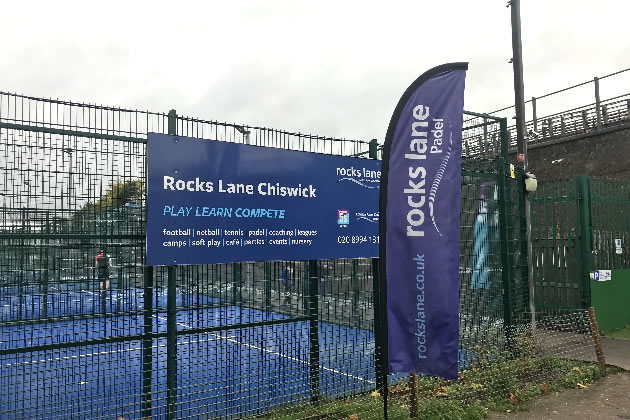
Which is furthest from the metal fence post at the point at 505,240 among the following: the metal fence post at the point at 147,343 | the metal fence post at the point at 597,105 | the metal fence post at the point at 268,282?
the metal fence post at the point at 597,105

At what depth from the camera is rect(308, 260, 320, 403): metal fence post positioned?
6.01 meters

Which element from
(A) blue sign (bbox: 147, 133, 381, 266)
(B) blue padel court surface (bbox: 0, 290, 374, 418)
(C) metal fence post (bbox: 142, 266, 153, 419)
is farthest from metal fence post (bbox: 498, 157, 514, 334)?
(C) metal fence post (bbox: 142, 266, 153, 419)

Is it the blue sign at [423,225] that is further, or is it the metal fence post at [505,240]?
the metal fence post at [505,240]

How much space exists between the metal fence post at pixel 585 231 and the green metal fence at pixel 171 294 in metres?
2.53

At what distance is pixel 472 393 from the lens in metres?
6.15

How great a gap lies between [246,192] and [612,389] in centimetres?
577

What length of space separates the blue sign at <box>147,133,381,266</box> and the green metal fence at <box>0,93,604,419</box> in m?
0.29

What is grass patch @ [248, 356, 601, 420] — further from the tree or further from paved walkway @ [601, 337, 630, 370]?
the tree

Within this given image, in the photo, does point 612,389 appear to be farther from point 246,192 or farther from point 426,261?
point 246,192

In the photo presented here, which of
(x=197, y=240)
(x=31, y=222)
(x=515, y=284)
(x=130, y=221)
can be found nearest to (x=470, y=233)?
(x=515, y=284)

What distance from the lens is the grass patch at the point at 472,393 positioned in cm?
551

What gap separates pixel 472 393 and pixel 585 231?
233 inches

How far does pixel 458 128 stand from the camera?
188 inches

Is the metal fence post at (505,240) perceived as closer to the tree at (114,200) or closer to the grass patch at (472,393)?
the grass patch at (472,393)
